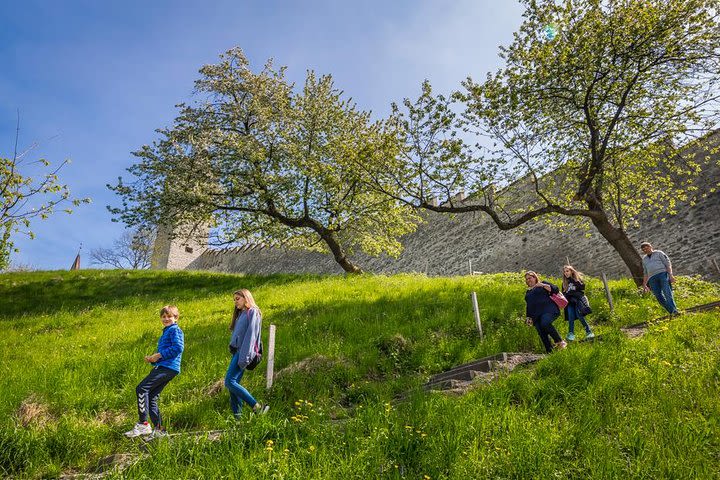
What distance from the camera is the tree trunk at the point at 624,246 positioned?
39.8 feet

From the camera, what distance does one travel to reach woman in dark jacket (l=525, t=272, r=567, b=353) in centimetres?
706

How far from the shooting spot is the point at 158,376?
5.15 metres

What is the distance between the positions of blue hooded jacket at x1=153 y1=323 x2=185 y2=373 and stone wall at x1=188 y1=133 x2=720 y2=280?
10394 millimetres

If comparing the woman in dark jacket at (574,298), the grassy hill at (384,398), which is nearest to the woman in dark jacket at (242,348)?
the grassy hill at (384,398)

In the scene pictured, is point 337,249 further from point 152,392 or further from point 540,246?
point 152,392

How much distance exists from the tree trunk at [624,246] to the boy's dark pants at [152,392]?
11770 millimetres

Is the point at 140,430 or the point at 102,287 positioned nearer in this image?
the point at 140,430

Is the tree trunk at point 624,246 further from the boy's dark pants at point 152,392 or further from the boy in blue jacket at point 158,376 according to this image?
the boy's dark pants at point 152,392

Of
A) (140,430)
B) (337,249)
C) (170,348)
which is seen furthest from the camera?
(337,249)

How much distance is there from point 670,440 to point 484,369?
2.89m

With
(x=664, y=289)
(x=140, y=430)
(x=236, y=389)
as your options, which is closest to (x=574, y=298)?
(x=664, y=289)

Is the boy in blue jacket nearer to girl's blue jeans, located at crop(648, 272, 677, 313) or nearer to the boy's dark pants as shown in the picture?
the boy's dark pants

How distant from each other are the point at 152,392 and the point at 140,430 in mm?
415

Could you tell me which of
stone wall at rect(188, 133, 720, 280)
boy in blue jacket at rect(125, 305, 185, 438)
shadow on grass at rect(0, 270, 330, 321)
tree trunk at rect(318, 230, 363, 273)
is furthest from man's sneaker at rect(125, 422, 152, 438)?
tree trunk at rect(318, 230, 363, 273)
